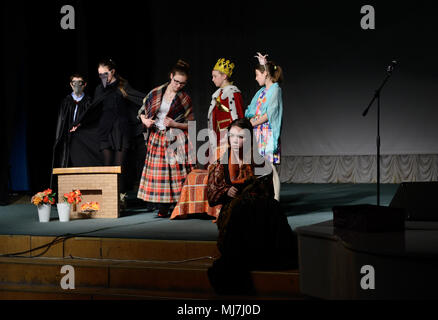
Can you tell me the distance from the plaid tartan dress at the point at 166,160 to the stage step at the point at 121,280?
4.10ft

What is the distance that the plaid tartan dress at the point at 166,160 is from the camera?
4539mm

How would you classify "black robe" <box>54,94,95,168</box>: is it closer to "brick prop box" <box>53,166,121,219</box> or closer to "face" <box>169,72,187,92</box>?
"brick prop box" <box>53,166,121,219</box>

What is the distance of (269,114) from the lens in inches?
175

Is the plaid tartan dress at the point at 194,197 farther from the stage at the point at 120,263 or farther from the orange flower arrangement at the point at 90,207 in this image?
the orange flower arrangement at the point at 90,207

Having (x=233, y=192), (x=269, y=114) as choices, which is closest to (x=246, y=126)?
(x=233, y=192)

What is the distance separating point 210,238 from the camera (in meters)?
3.34

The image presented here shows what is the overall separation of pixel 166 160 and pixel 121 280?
5.27ft

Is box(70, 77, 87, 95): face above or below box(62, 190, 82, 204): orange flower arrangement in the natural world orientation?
above

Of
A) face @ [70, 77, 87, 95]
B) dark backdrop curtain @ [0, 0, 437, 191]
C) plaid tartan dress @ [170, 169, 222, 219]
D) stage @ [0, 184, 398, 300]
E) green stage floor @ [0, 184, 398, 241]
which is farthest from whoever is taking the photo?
dark backdrop curtain @ [0, 0, 437, 191]

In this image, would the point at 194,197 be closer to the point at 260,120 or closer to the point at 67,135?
the point at 260,120

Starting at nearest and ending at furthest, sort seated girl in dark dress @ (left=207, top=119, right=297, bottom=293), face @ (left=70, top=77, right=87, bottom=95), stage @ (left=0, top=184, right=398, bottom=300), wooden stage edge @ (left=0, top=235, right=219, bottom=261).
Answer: seated girl in dark dress @ (left=207, top=119, right=297, bottom=293) → stage @ (left=0, top=184, right=398, bottom=300) → wooden stage edge @ (left=0, top=235, right=219, bottom=261) → face @ (left=70, top=77, right=87, bottom=95)

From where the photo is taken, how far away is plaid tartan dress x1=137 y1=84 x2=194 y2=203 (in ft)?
14.9

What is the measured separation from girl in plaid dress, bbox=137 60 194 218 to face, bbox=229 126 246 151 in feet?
4.28

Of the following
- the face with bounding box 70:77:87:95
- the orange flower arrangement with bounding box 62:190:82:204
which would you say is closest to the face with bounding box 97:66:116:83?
the face with bounding box 70:77:87:95
